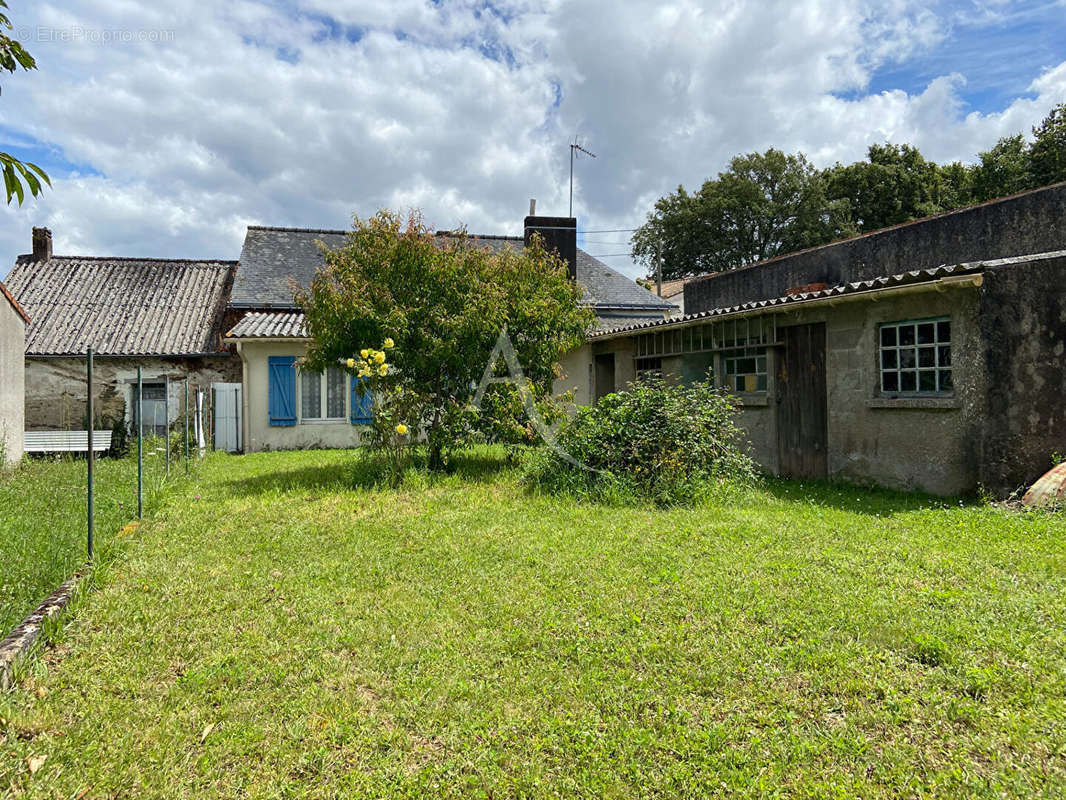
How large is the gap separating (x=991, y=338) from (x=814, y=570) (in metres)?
3.94

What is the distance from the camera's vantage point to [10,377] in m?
9.93

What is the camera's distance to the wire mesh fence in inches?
169

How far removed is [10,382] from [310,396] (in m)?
5.31

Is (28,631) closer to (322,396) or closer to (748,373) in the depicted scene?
(748,373)

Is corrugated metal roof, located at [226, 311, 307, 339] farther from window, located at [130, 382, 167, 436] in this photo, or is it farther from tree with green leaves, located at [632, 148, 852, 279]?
tree with green leaves, located at [632, 148, 852, 279]

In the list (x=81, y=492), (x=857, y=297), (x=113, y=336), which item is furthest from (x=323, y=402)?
(x=857, y=297)

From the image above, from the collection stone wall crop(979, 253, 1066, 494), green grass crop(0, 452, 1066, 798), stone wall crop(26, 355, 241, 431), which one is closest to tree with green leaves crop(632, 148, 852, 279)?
stone wall crop(26, 355, 241, 431)

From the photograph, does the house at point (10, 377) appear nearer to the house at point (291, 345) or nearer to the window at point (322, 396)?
the house at point (291, 345)

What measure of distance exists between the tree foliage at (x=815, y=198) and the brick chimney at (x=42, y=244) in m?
23.1

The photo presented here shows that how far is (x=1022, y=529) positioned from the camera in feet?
17.7

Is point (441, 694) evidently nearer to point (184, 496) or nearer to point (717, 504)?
point (717, 504)

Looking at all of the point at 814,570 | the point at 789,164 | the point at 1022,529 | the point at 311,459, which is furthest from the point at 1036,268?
the point at 789,164

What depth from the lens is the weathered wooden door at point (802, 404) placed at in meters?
8.62

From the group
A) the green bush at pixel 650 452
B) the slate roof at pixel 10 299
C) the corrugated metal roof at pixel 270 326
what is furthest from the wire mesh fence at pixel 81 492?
the green bush at pixel 650 452
